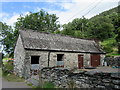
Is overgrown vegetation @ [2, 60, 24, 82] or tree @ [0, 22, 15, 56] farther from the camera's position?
tree @ [0, 22, 15, 56]

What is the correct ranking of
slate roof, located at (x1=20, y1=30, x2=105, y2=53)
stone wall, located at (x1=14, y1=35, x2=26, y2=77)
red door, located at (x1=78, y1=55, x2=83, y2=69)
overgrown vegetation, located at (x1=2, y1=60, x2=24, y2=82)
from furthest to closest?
red door, located at (x1=78, y1=55, x2=83, y2=69) < slate roof, located at (x1=20, y1=30, x2=105, y2=53) < stone wall, located at (x1=14, y1=35, x2=26, y2=77) < overgrown vegetation, located at (x1=2, y1=60, x2=24, y2=82)

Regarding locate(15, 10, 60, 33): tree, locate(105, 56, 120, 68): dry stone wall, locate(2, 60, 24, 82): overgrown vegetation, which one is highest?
locate(15, 10, 60, 33): tree

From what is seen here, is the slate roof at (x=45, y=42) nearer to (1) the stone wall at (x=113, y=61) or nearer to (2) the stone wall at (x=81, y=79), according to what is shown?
(1) the stone wall at (x=113, y=61)

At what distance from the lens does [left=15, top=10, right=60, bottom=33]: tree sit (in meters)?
34.1

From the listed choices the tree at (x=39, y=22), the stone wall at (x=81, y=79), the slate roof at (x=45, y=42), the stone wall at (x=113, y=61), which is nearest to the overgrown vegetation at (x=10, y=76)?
the slate roof at (x=45, y=42)

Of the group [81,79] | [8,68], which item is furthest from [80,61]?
[8,68]

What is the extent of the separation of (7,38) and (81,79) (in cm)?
2651

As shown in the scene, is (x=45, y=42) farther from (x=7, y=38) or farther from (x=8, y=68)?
(x=7, y=38)

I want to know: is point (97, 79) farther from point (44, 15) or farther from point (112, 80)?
point (44, 15)

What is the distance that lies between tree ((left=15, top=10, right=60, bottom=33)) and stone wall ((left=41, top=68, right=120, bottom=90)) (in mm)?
27211

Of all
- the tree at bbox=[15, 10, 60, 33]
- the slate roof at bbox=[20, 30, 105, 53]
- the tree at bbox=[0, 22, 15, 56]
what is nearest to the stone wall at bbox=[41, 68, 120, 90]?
the slate roof at bbox=[20, 30, 105, 53]

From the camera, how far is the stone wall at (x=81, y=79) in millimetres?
4085

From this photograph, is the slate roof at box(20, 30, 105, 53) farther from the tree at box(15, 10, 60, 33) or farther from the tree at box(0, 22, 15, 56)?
the tree at box(15, 10, 60, 33)

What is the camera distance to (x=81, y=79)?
5.36m
